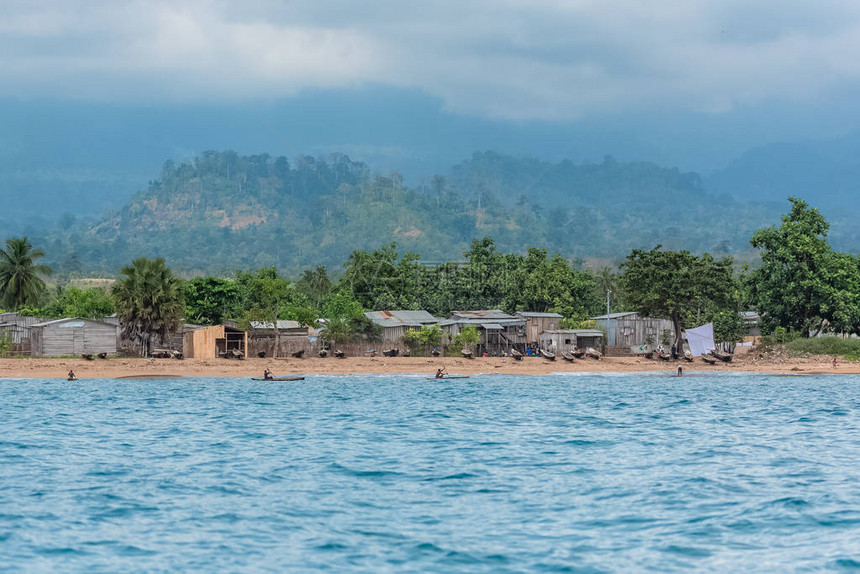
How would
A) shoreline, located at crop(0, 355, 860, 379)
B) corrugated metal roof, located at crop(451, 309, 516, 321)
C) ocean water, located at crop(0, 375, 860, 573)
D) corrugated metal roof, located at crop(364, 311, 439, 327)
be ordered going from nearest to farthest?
ocean water, located at crop(0, 375, 860, 573) → shoreline, located at crop(0, 355, 860, 379) → corrugated metal roof, located at crop(364, 311, 439, 327) → corrugated metal roof, located at crop(451, 309, 516, 321)

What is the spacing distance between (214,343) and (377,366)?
12982 mm

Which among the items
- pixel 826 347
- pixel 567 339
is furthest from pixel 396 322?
pixel 826 347

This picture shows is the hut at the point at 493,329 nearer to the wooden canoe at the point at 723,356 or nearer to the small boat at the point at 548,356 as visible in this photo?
the small boat at the point at 548,356

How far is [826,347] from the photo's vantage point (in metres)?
63.0

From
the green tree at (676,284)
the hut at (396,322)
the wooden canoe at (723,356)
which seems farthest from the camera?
the hut at (396,322)

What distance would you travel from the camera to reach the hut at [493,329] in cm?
6912

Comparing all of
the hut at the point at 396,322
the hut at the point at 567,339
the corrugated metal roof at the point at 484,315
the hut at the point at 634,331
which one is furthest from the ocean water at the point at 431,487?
the hut at the point at 634,331

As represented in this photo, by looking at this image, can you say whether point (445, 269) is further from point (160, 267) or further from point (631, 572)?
point (631, 572)

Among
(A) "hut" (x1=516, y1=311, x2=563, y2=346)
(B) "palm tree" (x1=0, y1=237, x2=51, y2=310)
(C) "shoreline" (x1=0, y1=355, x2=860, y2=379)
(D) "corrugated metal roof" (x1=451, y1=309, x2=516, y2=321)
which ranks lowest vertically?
(C) "shoreline" (x1=0, y1=355, x2=860, y2=379)

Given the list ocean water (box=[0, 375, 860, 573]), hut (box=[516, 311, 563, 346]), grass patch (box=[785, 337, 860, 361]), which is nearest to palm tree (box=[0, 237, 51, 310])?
hut (box=[516, 311, 563, 346])

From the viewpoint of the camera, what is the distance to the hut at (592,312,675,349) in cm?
7350

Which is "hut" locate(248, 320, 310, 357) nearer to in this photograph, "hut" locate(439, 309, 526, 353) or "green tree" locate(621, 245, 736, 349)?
"hut" locate(439, 309, 526, 353)

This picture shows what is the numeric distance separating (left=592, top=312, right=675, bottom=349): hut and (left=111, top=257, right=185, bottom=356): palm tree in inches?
1397

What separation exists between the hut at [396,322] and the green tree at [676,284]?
16.8m
